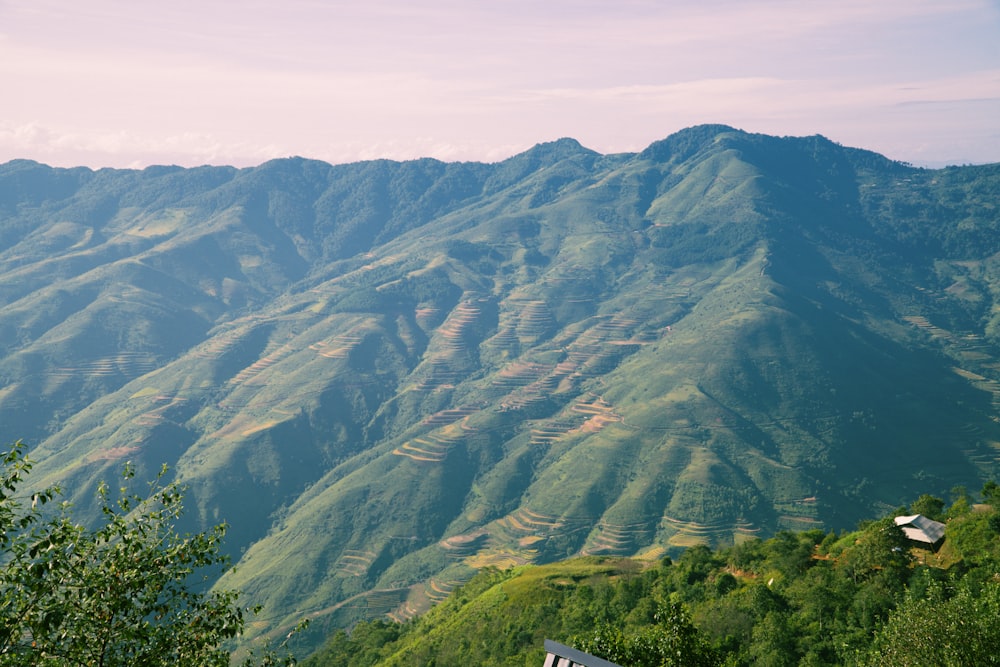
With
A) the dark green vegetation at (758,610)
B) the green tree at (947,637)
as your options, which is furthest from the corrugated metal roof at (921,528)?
the green tree at (947,637)

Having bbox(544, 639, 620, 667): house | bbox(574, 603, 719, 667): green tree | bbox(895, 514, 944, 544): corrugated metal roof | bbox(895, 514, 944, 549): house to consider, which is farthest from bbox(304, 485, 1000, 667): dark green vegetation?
bbox(544, 639, 620, 667): house

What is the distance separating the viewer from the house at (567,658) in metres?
17.3

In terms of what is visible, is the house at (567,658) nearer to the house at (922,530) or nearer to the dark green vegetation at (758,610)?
the dark green vegetation at (758,610)

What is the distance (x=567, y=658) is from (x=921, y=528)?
6514 centimetres

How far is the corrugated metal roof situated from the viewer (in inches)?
2559

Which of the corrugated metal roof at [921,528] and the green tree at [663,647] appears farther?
the corrugated metal roof at [921,528]

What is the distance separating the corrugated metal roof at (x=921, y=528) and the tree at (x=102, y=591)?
67331 millimetres

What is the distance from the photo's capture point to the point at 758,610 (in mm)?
61906

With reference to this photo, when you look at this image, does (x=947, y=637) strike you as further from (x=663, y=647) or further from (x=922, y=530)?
(x=922, y=530)

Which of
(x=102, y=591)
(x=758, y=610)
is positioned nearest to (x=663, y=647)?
(x=102, y=591)

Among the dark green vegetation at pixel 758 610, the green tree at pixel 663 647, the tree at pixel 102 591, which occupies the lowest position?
the dark green vegetation at pixel 758 610

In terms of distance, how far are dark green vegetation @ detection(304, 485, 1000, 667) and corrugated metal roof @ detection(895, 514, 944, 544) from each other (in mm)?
1186

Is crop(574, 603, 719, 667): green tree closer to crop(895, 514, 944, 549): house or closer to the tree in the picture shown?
the tree

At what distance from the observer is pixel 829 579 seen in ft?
211
